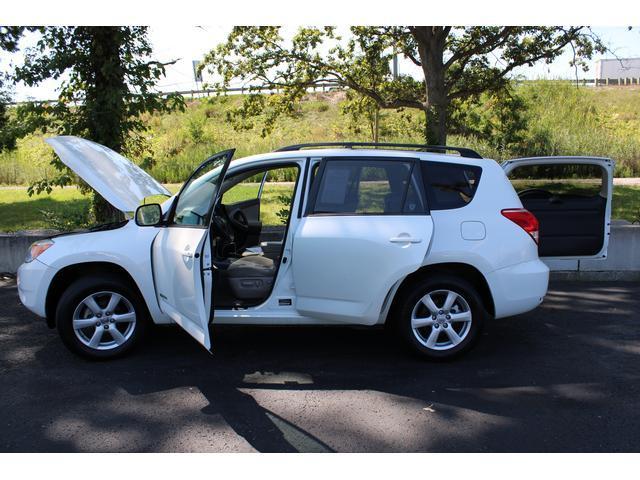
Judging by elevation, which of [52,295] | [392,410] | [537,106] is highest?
[537,106]

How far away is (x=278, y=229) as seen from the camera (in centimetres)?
818

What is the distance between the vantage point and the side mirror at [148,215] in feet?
17.4

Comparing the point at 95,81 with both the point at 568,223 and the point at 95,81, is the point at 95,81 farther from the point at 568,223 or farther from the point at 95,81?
the point at 568,223

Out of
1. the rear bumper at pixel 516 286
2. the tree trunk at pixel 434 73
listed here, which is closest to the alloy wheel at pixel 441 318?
the rear bumper at pixel 516 286

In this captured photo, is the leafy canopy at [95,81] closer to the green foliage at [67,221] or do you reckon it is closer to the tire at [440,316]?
the green foliage at [67,221]

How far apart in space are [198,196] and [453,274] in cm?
226

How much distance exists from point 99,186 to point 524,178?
15862 mm

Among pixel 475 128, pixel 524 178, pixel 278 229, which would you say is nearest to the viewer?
pixel 278 229

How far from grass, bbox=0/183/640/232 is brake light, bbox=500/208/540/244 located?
17.5ft

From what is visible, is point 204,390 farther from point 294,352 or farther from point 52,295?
point 52,295

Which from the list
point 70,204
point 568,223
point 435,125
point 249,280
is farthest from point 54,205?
point 568,223

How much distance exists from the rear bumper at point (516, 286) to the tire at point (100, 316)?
9.79 ft

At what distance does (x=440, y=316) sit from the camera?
5148 millimetres

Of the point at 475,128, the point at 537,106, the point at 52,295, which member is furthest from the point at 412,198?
the point at 537,106
